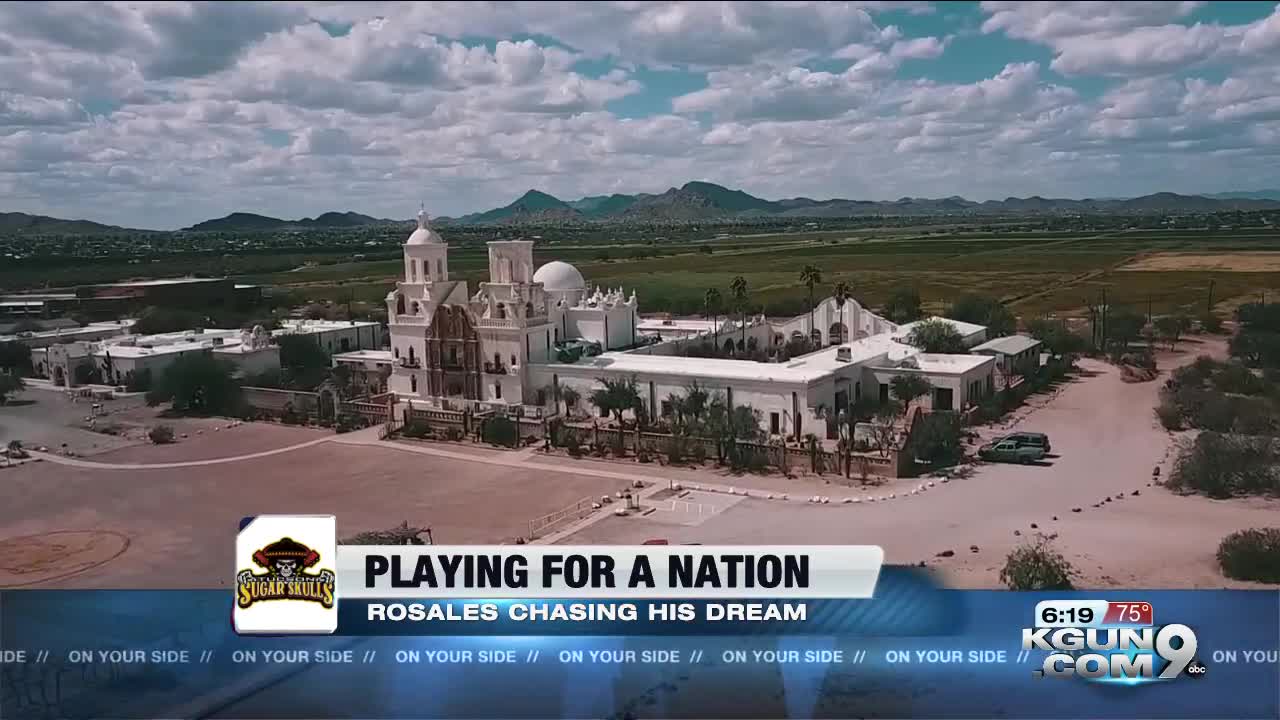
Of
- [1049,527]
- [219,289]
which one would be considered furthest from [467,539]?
[219,289]

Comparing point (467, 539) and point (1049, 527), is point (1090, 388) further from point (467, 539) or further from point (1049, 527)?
point (467, 539)

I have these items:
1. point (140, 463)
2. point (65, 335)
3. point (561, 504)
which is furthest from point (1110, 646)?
point (65, 335)

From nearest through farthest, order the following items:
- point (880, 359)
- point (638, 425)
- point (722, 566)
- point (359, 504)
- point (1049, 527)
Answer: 1. point (722, 566)
2. point (1049, 527)
3. point (359, 504)
4. point (638, 425)
5. point (880, 359)

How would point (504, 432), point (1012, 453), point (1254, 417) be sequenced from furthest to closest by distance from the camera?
point (504, 432) < point (1254, 417) < point (1012, 453)

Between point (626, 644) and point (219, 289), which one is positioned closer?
point (626, 644)

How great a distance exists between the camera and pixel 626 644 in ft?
69.8

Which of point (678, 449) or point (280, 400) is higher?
point (280, 400)

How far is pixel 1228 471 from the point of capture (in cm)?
3331

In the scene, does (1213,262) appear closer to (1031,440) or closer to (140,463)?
(1031,440)

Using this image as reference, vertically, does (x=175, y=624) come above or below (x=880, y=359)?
below

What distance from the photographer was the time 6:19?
20016 mm

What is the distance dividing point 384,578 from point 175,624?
842 centimetres

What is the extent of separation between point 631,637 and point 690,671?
1513 millimetres

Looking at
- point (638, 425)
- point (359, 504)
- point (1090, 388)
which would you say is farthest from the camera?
point (1090, 388)
